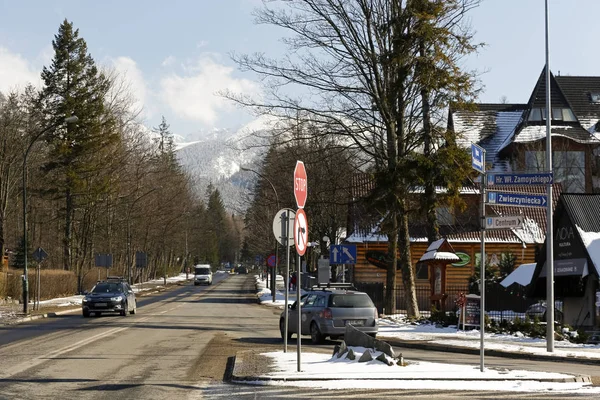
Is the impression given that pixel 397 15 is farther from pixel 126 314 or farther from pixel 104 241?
pixel 104 241

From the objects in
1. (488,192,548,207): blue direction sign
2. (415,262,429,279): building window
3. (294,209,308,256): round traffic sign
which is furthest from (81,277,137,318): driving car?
(294,209,308,256): round traffic sign

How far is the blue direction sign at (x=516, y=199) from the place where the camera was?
16.7 metres

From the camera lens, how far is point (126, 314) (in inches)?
1480

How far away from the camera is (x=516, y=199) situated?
17250mm

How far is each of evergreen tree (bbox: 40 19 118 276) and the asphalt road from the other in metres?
33.2

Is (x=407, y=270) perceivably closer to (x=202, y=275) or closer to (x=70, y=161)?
(x=70, y=161)

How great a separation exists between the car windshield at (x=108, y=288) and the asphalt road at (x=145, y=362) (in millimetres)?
6728

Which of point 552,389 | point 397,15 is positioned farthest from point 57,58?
point 552,389

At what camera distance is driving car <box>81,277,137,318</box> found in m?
36.9

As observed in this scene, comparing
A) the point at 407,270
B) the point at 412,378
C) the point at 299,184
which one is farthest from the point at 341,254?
the point at 299,184

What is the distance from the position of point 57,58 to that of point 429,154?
1579 inches

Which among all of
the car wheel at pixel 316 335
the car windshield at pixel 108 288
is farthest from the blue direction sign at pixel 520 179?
the car windshield at pixel 108 288

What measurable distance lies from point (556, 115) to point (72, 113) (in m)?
34.5

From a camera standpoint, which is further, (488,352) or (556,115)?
(556,115)
